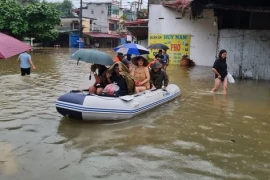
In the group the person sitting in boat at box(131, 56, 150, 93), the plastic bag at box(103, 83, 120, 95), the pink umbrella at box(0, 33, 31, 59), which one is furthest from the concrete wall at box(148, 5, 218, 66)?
the pink umbrella at box(0, 33, 31, 59)

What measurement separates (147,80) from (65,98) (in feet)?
8.69

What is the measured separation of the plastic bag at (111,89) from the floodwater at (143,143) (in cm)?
81

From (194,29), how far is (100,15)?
41.9 meters

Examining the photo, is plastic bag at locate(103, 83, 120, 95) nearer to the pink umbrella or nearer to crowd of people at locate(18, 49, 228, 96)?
crowd of people at locate(18, 49, 228, 96)

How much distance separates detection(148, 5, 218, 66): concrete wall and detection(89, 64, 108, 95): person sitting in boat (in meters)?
14.2

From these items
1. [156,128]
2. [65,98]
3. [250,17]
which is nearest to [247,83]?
[250,17]

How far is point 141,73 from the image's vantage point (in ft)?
30.5

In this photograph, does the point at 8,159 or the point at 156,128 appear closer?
the point at 8,159

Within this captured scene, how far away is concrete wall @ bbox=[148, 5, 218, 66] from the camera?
2162 centimetres

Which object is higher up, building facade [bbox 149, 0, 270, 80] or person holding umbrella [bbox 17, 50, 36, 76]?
building facade [bbox 149, 0, 270, 80]

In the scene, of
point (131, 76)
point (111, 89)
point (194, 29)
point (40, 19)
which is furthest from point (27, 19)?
point (111, 89)

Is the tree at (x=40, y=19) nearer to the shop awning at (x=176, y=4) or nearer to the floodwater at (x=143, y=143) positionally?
the shop awning at (x=176, y=4)

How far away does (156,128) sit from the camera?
24.0 ft

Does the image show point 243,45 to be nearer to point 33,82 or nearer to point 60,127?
point 33,82
